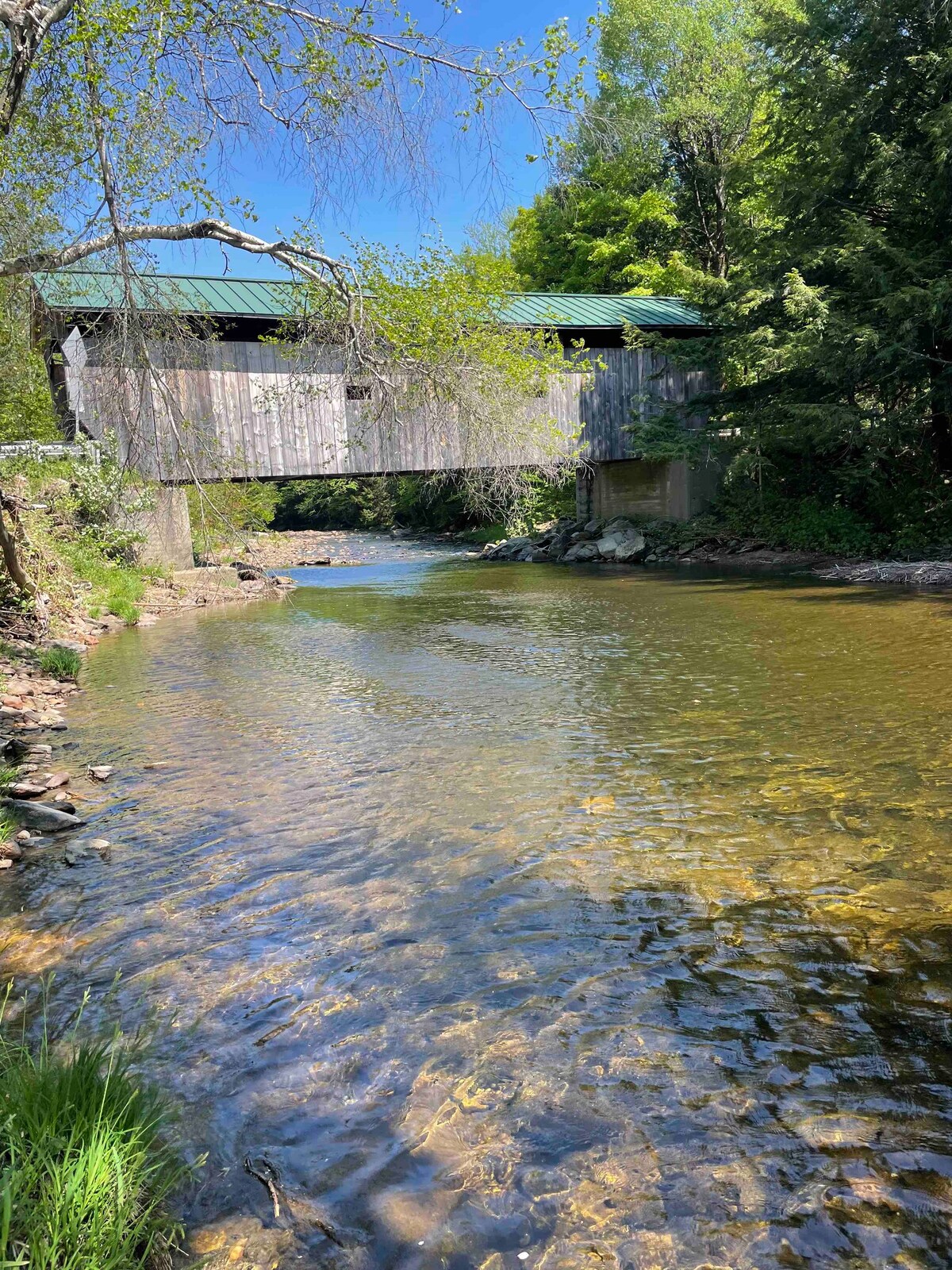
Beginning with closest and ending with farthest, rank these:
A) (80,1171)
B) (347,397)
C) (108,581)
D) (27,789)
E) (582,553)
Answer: (80,1171), (27,789), (347,397), (108,581), (582,553)

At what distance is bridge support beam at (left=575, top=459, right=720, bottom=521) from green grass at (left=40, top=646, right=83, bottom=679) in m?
14.6

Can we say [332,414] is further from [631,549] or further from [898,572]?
[898,572]

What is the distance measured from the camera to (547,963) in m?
3.29

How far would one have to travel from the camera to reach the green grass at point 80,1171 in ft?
5.48

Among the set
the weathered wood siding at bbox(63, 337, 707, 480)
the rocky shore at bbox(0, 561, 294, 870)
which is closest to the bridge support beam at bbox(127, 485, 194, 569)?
the weathered wood siding at bbox(63, 337, 707, 480)

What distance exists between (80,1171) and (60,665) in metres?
8.00

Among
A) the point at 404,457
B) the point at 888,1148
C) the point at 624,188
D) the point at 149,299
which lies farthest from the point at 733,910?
the point at 624,188

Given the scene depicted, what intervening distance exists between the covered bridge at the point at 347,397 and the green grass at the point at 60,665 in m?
2.43

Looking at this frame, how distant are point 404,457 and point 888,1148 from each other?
19.4 m

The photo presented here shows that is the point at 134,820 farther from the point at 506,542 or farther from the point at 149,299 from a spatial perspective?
the point at 506,542

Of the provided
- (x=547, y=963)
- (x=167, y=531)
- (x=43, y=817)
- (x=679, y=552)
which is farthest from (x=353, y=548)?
(x=547, y=963)

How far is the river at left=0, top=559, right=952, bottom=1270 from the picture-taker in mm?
2164

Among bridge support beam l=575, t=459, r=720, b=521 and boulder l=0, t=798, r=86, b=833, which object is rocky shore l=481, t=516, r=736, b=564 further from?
boulder l=0, t=798, r=86, b=833

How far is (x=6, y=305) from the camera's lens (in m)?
7.21
